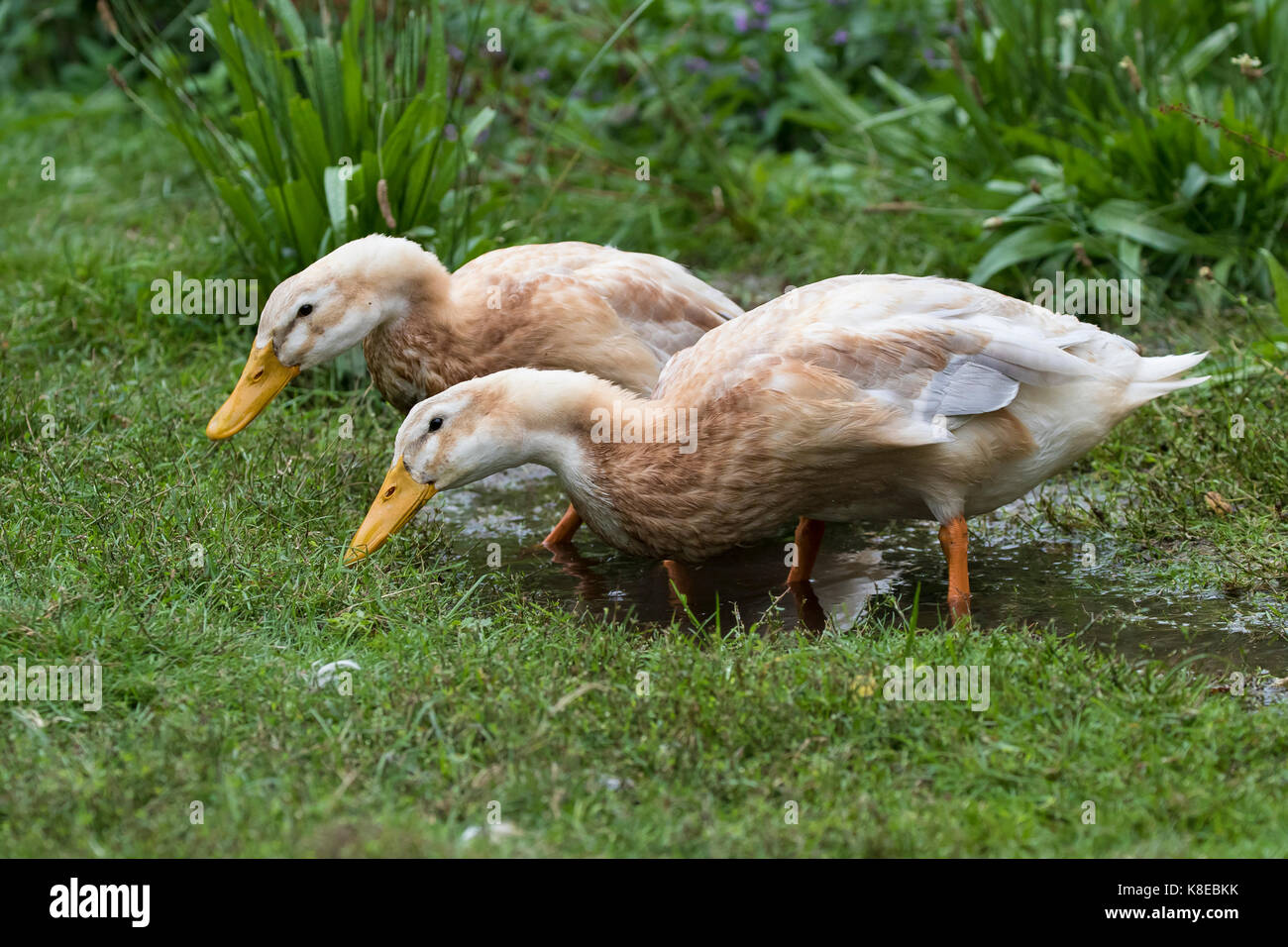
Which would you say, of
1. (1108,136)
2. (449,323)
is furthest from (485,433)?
(1108,136)

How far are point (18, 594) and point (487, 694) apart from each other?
1.45 metres

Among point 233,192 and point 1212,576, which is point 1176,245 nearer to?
point 1212,576

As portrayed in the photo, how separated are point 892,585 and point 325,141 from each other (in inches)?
125

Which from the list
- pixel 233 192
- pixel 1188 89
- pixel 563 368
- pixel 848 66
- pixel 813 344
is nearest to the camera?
pixel 813 344

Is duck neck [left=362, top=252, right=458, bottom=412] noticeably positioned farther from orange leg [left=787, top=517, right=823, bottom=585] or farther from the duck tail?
the duck tail

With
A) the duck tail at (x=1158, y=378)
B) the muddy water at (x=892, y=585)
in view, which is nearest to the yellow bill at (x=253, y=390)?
the muddy water at (x=892, y=585)

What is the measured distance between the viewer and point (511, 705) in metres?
3.77

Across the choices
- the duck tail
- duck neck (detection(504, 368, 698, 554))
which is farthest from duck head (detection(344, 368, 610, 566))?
the duck tail

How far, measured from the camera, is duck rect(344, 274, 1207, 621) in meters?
4.57

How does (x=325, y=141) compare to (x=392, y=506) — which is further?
(x=325, y=141)

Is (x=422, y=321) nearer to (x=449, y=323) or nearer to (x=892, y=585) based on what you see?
(x=449, y=323)

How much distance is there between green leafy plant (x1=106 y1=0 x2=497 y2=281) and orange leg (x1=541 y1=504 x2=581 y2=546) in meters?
1.60
